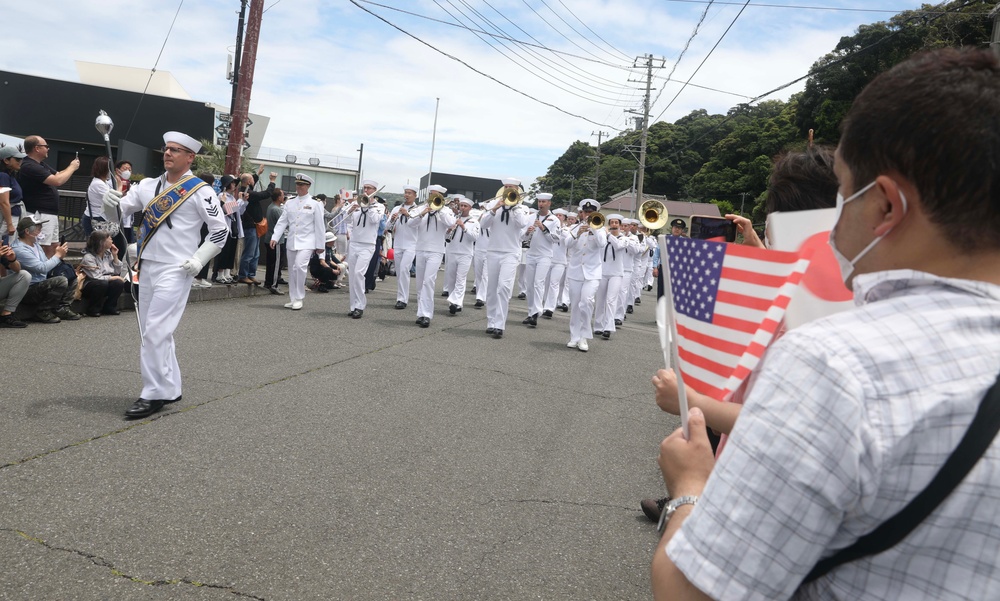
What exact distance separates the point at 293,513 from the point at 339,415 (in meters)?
2.19

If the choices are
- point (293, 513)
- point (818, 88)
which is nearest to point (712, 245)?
point (293, 513)

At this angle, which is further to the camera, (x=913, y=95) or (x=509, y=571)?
(x=509, y=571)

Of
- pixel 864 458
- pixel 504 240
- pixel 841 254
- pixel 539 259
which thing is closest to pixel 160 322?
pixel 841 254

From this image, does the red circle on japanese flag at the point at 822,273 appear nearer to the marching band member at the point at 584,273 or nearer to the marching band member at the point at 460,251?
the marching band member at the point at 584,273

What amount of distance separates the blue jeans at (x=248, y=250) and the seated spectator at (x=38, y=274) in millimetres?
5749

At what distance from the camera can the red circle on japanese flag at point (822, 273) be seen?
1.51 m

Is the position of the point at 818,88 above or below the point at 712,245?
above

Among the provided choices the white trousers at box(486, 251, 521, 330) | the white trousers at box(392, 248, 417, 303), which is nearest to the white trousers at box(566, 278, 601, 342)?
the white trousers at box(486, 251, 521, 330)

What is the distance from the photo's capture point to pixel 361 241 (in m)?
14.4

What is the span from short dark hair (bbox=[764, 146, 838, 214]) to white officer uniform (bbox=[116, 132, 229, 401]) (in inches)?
198

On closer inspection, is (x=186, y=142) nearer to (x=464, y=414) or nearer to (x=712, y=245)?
(x=464, y=414)

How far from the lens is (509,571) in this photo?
3.81 metres

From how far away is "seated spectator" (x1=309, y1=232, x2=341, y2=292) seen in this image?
17250 mm

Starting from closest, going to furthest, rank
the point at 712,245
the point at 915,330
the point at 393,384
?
1. the point at 915,330
2. the point at 712,245
3. the point at 393,384
